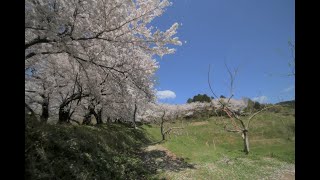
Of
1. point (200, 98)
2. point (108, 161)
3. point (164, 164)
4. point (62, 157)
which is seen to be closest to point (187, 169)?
point (164, 164)

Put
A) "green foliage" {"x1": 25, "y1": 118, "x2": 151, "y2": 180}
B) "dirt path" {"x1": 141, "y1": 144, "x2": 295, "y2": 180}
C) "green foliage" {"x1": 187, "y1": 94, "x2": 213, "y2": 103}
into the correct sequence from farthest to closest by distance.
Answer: "green foliage" {"x1": 187, "y1": 94, "x2": 213, "y2": 103} < "dirt path" {"x1": 141, "y1": 144, "x2": 295, "y2": 180} < "green foliage" {"x1": 25, "y1": 118, "x2": 151, "y2": 180}

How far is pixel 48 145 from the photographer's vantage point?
377 inches

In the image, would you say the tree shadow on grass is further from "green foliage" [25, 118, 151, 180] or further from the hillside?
"green foliage" [25, 118, 151, 180]

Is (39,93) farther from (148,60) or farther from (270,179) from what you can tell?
(270,179)

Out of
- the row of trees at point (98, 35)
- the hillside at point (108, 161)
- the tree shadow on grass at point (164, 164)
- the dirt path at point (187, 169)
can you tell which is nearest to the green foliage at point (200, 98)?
the hillside at point (108, 161)

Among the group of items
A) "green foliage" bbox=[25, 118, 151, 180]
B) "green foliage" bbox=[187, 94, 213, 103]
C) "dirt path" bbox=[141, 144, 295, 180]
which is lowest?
"dirt path" bbox=[141, 144, 295, 180]

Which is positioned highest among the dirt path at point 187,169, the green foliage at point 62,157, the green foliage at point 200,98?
the green foliage at point 200,98

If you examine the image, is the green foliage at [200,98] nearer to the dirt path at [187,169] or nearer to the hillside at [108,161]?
the hillside at [108,161]

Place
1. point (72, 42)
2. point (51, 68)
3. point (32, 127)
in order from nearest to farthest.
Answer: point (32, 127)
point (72, 42)
point (51, 68)

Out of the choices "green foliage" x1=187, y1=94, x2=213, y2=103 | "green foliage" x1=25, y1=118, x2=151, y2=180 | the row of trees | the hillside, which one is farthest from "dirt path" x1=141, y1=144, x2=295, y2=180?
"green foliage" x1=187, y1=94, x2=213, y2=103
